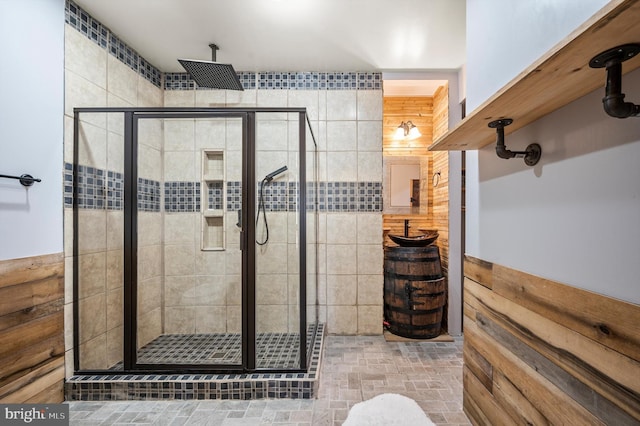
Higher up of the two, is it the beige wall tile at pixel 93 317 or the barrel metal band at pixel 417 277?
the barrel metal band at pixel 417 277

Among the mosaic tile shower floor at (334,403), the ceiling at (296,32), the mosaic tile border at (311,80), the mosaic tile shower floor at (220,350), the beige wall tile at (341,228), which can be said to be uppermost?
the ceiling at (296,32)

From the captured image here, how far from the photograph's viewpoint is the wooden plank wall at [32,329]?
1423mm

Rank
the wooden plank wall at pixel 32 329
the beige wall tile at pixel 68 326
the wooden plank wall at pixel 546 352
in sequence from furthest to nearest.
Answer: the beige wall tile at pixel 68 326, the wooden plank wall at pixel 32 329, the wooden plank wall at pixel 546 352

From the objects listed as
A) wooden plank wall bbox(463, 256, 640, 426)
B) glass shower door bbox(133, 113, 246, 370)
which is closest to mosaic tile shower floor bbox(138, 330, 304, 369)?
glass shower door bbox(133, 113, 246, 370)

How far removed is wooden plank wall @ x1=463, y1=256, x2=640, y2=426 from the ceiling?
5.60 feet

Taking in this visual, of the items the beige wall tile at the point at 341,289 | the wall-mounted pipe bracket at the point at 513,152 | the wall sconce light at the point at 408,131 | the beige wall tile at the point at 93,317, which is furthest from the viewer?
the wall sconce light at the point at 408,131

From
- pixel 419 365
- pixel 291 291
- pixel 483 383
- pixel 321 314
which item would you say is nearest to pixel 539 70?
pixel 483 383

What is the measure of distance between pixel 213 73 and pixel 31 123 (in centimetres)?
123

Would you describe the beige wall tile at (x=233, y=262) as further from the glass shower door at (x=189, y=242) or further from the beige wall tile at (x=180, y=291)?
the beige wall tile at (x=180, y=291)

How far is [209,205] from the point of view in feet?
6.97

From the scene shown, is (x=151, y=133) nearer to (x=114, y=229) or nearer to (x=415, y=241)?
(x=114, y=229)

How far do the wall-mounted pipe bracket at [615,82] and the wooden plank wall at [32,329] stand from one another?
2300 mm

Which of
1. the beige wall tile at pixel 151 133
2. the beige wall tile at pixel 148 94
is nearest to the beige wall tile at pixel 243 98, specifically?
the beige wall tile at pixel 148 94

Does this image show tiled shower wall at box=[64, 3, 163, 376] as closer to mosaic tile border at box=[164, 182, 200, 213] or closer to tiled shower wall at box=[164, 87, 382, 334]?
mosaic tile border at box=[164, 182, 200, 213]
